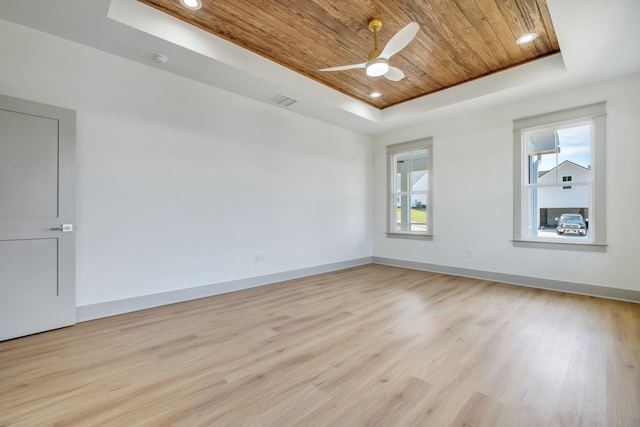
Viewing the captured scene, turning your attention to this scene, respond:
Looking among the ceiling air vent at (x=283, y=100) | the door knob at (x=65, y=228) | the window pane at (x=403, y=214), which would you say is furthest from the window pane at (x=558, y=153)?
the door knob at (x=65, y=228)

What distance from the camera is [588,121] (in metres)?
3.76

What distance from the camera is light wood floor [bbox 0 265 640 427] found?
4.98 feet

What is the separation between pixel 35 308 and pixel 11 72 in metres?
2.16

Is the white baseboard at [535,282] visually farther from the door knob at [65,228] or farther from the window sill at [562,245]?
the door knob at [65,228]

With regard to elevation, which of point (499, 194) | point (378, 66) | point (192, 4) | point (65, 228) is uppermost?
point (192, 4)

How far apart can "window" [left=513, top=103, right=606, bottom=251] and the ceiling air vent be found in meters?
3.50

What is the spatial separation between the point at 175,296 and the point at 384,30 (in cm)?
390

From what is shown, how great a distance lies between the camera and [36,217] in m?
2.53

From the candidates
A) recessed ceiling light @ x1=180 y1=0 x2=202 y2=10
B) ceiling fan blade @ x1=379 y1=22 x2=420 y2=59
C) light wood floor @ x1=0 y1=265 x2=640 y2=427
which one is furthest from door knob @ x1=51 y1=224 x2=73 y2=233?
ceiling fan blade @ x1=379 y1=22 x2=420 y2=59

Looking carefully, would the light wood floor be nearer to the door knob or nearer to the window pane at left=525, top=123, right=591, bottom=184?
Result: the door knob

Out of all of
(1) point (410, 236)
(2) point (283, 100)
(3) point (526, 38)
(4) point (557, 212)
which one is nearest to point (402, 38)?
(3) point (526, 38)

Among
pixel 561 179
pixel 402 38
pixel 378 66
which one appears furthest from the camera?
pixel 561 179

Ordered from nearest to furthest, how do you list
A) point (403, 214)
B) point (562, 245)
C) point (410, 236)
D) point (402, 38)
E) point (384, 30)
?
1. point (402, 38)
2. point (384, 30)
3. point (562, 245)
4. point (410, 236)
5. point (403, 214)

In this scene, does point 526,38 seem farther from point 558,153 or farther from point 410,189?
point 410,189
